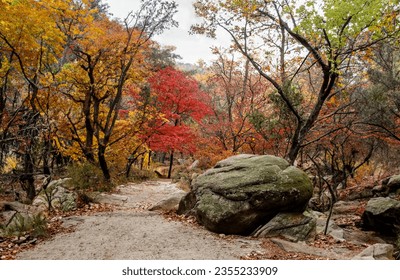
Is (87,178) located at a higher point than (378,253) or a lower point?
higher

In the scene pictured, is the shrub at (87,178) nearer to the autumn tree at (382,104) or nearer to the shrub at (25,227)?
the shrub at (25,227)

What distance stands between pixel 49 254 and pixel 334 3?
22.8 ft

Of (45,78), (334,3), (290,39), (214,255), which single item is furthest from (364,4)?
(45,78)

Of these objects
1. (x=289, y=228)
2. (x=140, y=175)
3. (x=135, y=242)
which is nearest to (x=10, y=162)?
(x=135, y=242)

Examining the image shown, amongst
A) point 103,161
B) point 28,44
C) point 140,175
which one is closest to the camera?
point 28,44

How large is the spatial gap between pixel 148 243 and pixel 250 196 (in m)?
2.19

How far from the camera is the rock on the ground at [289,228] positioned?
224 inches

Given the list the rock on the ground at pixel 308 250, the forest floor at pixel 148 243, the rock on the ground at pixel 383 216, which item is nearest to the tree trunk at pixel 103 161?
the forest floor at pixel 148 243

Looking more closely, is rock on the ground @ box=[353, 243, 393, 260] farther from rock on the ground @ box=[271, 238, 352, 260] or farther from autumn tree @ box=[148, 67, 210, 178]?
autumn tree @ box=[148, 67, 210, 178]

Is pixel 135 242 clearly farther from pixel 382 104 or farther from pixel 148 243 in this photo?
pixel 382 104

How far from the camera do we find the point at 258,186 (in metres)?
5.91

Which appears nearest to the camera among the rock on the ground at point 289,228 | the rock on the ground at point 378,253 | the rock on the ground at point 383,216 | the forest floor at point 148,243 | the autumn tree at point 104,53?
the rock on the ground at point 378,253

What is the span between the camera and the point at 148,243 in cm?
514

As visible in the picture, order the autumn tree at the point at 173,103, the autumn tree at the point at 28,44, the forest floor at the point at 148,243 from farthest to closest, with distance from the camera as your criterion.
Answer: the autumn tree at the point at 173,103
the autumn tree at the point at 28,44
the forest floor at the point at 148,243
